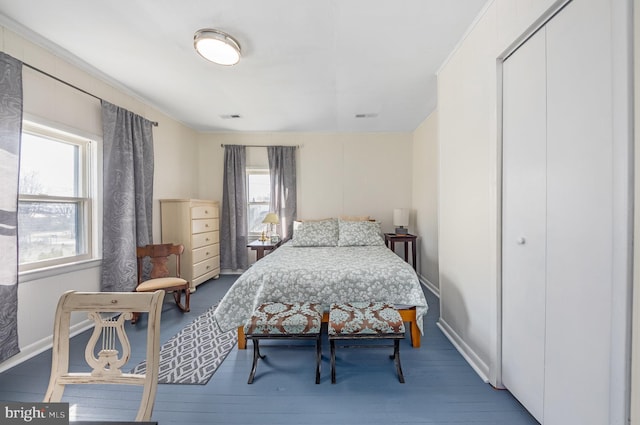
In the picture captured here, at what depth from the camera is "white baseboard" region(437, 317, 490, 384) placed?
163 centimetres

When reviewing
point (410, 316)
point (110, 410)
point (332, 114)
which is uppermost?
point (332, 114)

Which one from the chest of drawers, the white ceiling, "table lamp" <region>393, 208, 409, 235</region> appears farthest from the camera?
"table lamp" <region>393, 208, 409, 235</region>

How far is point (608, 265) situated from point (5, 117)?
3590 mm

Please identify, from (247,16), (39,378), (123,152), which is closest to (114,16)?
(247,16)

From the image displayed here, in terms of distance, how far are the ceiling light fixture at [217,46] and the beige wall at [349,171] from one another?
214cm

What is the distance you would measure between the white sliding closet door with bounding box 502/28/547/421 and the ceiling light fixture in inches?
77.1

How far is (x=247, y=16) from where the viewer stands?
65.7 inches

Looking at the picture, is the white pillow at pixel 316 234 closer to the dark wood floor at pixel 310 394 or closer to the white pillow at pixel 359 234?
the white pillow at pixel 359 234

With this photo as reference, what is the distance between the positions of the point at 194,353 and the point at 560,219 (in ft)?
8.55

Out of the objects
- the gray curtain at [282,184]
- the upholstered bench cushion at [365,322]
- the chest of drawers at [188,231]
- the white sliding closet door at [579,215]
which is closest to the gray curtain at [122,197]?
the chest of drawers at [188,231]

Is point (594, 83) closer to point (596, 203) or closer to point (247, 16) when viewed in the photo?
point (596, 203)

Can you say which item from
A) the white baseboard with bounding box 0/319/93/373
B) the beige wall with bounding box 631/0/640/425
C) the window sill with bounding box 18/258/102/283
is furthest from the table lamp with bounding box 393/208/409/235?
the white baseboard with bounding box 0/319/93/373

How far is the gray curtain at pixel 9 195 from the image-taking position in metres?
1.67

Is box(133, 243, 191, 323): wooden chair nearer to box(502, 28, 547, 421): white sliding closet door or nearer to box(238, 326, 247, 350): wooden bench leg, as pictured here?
box(238, 326, 247, 350): wooden bench leg
